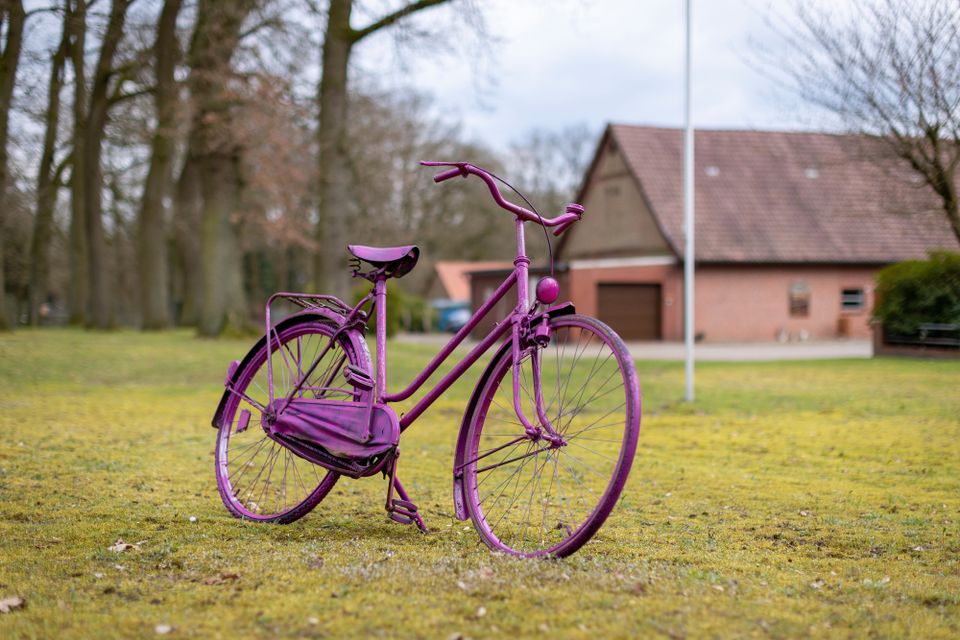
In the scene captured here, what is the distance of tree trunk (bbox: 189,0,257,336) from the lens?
910 inches

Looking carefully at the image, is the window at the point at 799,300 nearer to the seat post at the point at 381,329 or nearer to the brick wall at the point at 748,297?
the brick wall at the point at 748,297

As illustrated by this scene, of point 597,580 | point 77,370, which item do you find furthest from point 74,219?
point 597,580

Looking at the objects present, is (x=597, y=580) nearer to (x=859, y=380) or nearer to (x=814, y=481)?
(x=814, y=481)

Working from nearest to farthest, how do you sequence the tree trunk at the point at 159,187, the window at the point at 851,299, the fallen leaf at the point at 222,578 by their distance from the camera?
the fallen leaf at the point at 222,578 < the tree trunk at the point at 159,187 < the window at the point at 851,299

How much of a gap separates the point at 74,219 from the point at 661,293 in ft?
68.1

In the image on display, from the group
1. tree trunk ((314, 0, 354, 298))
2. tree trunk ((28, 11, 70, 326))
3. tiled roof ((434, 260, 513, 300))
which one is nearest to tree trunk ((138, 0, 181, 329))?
tree trunk ((28, 11, 70, 326))

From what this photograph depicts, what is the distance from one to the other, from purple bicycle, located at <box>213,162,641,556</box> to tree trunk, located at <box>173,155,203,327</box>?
3003cm

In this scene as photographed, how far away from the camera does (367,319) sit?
467 centimetres

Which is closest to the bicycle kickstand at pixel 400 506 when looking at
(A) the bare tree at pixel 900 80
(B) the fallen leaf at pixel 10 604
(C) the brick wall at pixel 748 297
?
(B) the fallen leaf at pixel 10 604

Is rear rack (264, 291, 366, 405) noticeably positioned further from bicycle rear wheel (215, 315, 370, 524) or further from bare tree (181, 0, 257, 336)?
bare tree (181, 0, 257, 336)

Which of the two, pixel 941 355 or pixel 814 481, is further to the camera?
pixel 941 355

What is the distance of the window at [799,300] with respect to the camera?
38.7 m

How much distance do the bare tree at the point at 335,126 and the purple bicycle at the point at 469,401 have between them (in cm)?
1480

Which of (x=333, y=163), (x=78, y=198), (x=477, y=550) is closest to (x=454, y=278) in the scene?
(x=78, y=198)
